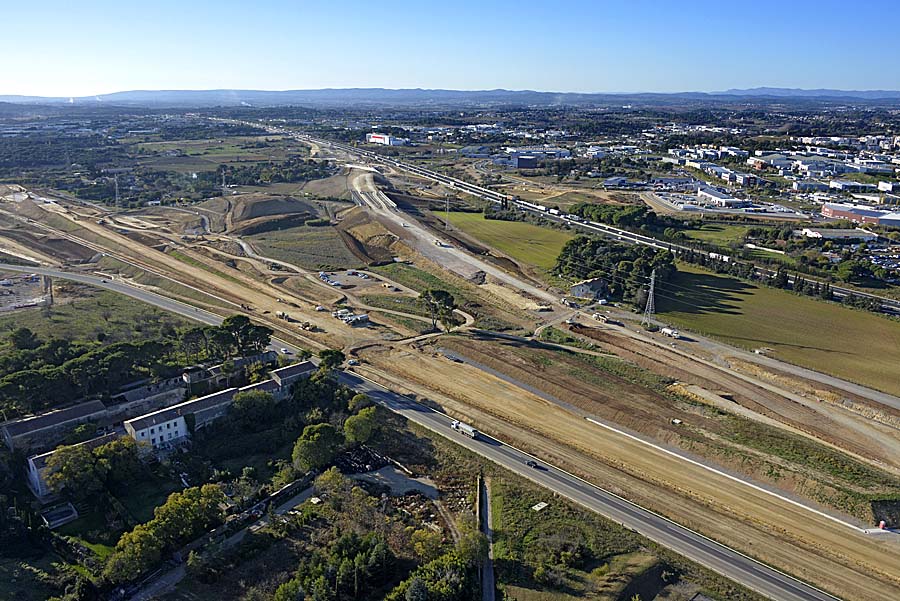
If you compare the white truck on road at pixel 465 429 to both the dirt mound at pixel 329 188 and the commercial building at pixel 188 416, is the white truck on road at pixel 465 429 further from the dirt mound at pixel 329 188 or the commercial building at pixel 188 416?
the dirt mound at pixel 329 188

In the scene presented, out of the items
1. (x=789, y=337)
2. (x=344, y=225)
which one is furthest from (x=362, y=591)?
(x=344, y=225)

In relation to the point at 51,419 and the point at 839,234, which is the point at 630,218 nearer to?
the point at 839,234

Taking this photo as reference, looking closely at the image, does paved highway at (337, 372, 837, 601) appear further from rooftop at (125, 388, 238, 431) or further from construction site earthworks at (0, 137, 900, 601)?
rooftop at (125, 388, 238, 431)

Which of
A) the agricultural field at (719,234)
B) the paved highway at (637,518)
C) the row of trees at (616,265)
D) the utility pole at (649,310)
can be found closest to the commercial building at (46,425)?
the paved highway at (637,518)

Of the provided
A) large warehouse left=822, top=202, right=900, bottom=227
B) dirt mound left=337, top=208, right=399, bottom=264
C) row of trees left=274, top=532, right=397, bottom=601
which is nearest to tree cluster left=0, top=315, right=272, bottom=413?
row of trees left=274, top=532, right=397, bottom=601

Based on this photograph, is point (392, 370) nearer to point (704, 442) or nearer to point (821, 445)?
point (704, 442)

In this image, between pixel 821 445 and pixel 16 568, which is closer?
pixel 16 568

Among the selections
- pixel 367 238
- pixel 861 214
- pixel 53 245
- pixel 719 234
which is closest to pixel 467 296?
pixel 367 238

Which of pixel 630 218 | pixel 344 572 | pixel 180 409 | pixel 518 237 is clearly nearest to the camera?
Result: pixel 344 572
